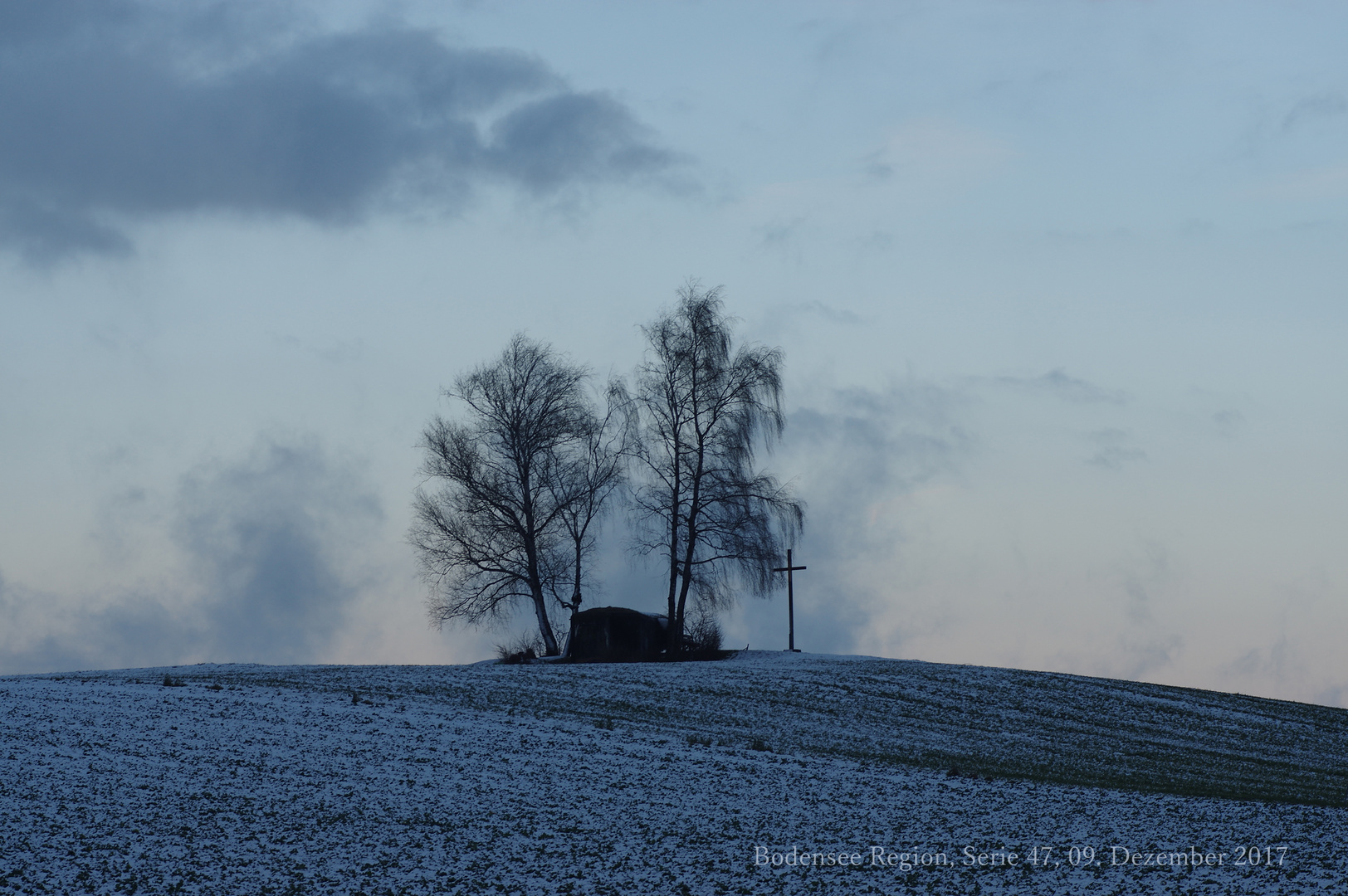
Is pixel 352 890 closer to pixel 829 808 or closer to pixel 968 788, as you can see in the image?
pixel 829 808

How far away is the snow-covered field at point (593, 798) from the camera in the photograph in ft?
36.3

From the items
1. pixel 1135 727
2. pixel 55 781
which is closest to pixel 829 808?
pixel 55 781

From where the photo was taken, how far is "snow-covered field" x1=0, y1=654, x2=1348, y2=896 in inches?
436

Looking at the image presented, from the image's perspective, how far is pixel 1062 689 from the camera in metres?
32.2

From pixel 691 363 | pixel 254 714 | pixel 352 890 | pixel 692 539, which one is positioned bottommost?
pixel 352 890

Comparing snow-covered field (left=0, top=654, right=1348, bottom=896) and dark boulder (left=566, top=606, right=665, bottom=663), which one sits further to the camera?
dark boulder (left=566, top=606, right=665, bottom=663)

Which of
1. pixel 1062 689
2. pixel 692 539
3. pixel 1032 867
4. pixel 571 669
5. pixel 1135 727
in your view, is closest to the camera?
pixel 1032 867

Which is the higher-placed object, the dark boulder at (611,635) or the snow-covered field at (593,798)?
the dark boulder at (611,635)

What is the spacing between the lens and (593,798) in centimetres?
1402

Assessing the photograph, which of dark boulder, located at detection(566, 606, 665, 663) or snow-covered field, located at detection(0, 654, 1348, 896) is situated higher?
dark boulder, located at detection(566, 606, 665, 663)

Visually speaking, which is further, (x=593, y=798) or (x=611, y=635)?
(x=611, y=635)

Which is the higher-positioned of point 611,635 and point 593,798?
point 611,635

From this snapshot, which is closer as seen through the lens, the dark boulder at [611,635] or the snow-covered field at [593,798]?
the snow-covered field at [593,798]

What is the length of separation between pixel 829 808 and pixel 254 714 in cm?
940
